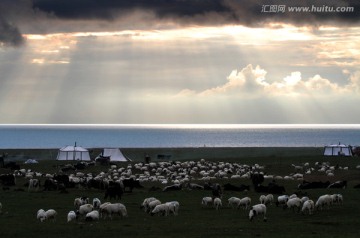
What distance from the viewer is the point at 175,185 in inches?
1826

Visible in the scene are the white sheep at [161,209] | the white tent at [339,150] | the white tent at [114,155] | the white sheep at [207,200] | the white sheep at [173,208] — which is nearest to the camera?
the white sheep at [161,209]

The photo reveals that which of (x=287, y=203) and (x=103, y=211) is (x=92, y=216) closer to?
(x=103, y=211)

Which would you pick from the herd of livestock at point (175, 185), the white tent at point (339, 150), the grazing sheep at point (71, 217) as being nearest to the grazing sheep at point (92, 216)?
the herd of livestock at point (175, 185)

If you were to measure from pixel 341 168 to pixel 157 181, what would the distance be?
65.6 feet

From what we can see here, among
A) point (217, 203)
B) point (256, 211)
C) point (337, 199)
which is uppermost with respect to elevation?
point (337, 199)

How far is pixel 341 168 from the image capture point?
64.8m

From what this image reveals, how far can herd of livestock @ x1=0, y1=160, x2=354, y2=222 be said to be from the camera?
30.5 meters

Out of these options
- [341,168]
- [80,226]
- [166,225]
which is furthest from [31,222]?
[341,168]

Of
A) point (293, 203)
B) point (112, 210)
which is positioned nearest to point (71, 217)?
point (112, 210)

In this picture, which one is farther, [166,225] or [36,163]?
[36,163]

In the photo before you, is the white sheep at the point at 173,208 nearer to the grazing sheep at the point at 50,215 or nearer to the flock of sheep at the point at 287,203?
the flock of sheep at the point at 287,203

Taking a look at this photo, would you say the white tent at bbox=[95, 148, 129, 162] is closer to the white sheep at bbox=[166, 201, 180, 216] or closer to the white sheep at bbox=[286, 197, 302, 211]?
the white sheep at bbox=[166, 201, 180, 216]

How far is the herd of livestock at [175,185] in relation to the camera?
3045 centimetres

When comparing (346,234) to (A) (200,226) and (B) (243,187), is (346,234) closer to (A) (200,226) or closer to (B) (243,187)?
(A) (200,226)
